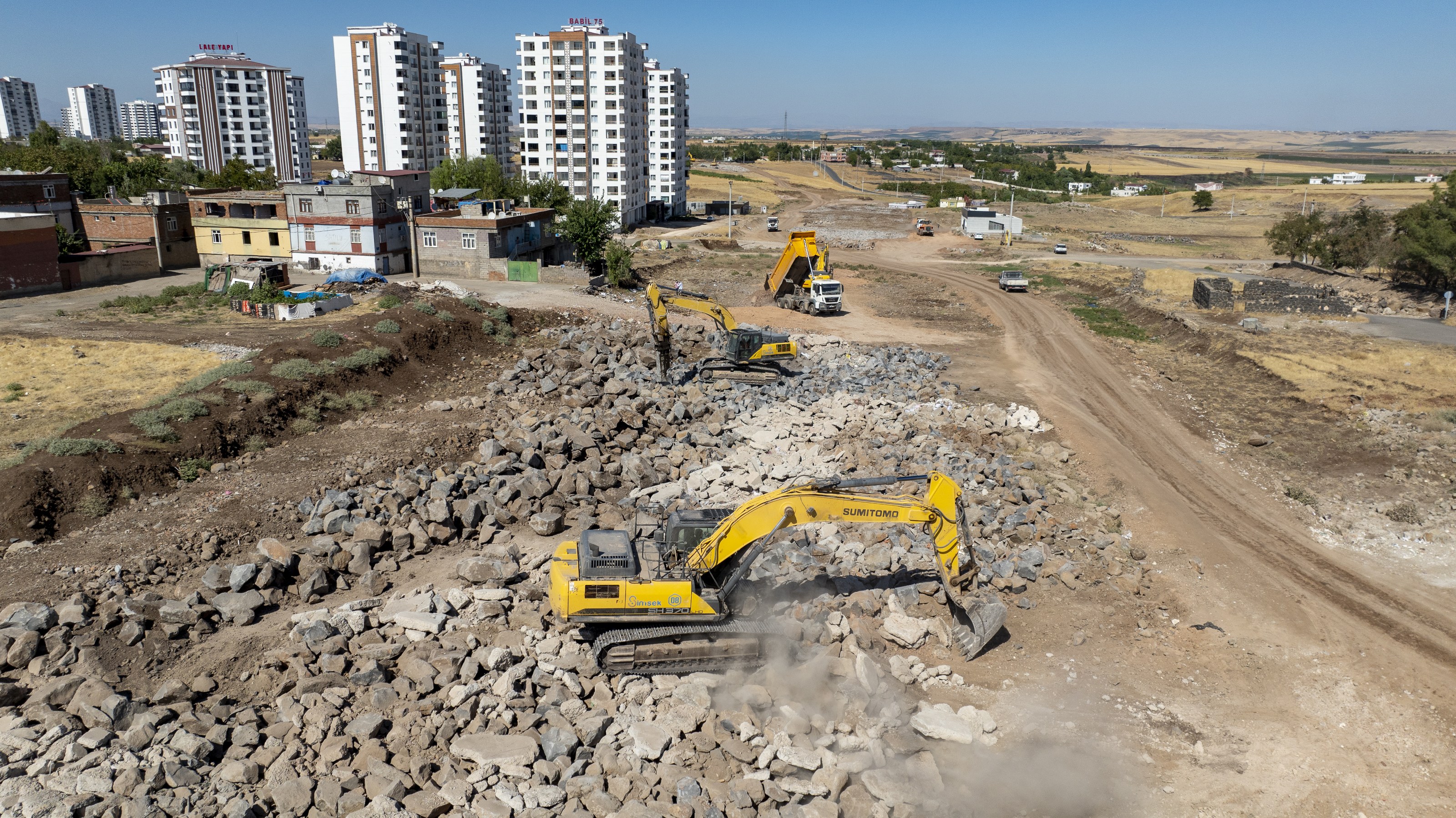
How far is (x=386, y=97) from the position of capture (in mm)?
86812

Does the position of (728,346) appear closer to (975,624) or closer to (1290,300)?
(975,624)

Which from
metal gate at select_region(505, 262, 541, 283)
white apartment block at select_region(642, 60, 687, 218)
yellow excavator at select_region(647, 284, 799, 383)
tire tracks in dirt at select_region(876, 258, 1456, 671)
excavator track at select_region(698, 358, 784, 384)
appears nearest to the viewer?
tire tracks in dirt at select_region(876, 258, 1456, 671)

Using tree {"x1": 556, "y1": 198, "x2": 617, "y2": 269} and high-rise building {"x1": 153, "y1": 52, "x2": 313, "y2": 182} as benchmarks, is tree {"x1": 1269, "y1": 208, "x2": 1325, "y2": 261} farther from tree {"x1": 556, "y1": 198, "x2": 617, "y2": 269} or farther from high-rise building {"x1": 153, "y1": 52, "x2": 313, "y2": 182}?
high-rise building {"x1": 153, "y1": 52, "x2": 313, "y2": 182}

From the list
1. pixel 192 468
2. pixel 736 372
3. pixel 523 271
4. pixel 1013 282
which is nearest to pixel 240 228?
pixel 523 271

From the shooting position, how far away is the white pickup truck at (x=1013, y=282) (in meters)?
48.2

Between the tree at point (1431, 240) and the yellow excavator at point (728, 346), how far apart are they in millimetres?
34071

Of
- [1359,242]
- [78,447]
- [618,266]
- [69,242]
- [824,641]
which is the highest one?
[1359,242]

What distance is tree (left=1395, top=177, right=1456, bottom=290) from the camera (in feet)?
136

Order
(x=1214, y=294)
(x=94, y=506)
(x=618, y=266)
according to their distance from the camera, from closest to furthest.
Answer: (x=94, y=506), (x=1214, y=294), (x=618, y=266)

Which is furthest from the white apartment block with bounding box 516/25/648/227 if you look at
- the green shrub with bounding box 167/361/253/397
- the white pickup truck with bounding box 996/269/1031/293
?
the green shrub with bounding box 167/361/253/397

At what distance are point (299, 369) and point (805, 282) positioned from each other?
926 inches

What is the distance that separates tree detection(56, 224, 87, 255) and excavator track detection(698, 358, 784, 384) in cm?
3491

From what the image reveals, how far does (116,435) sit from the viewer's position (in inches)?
842

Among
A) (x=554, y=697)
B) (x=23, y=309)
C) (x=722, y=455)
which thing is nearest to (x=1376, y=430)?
(x=722, y=455)
